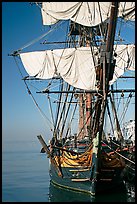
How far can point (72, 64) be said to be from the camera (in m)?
22.4

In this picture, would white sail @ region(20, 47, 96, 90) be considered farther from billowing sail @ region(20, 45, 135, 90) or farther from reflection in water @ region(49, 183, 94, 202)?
reflection in water @ region(49, 183, 94, 202)

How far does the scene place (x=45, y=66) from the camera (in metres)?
24.1

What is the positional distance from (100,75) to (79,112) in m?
18.1

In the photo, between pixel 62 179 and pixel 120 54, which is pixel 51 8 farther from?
pixel 62 179

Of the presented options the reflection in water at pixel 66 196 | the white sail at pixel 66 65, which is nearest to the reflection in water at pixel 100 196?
the reflection in water at pixel 66 196

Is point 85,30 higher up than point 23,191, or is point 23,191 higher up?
point 85,30

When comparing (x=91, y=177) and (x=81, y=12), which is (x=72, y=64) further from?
(x=91, y=177)

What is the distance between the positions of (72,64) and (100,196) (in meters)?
9.97

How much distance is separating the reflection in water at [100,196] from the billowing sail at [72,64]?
6756mm

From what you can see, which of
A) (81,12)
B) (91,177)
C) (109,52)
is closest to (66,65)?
(81,12)

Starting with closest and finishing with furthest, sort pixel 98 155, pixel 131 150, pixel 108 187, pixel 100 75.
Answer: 1. pixel 100 75
2. pixel 98 155
3. pixel 108 187
4. pixel 131 150

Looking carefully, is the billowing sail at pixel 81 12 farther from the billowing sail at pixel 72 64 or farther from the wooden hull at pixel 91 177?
the wooden hull at pixel 91 177

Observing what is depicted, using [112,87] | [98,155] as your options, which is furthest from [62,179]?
[112,87]

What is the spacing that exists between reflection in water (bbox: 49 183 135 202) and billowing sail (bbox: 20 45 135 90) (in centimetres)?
676
